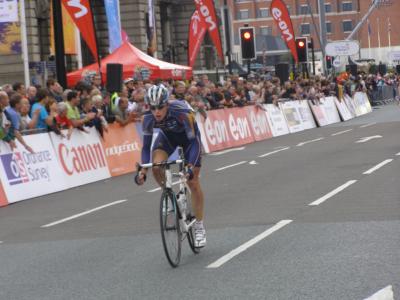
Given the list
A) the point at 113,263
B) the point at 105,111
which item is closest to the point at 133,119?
the point at 105,111

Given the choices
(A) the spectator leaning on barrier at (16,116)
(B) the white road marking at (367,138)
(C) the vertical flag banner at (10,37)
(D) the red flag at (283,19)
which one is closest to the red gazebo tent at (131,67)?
(C) the vertical flag banner at (10,37)

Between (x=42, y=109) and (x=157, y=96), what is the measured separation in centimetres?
1031

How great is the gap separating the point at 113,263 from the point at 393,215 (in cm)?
376

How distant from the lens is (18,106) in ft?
62.1

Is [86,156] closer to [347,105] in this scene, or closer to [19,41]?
[19,41]

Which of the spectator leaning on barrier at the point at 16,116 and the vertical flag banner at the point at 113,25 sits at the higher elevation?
the vertical flag banner at the point at 113,25

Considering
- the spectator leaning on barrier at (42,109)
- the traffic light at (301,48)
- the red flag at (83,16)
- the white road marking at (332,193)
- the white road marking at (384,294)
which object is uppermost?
the red flag at (83,16)

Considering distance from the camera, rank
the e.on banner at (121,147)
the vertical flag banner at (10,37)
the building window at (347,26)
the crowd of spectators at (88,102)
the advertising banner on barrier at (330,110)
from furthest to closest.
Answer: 1. the building window at (347,26)
2. the advertising banner on barrier at (330,110)
3. the vertical flag banner at (10,37)
4. the e.on banner at (121,147)
5. the crowd of spectators at (88,102)

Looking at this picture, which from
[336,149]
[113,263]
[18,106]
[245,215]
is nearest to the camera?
[113,263]

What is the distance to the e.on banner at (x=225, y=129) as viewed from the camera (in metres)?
28.9

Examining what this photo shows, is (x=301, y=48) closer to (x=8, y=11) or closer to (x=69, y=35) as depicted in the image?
(x=69, y=35)

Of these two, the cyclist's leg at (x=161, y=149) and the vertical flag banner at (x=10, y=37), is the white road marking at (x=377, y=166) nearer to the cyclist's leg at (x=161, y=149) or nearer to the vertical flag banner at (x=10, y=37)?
the cyclist's leg at (x=161, y=149)

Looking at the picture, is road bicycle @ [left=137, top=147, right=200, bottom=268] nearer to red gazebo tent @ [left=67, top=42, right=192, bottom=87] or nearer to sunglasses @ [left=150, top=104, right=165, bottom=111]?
sunglasses @ [left=150, top=104, right=165, bottom=111]

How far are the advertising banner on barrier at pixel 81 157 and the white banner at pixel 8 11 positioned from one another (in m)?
3.20
